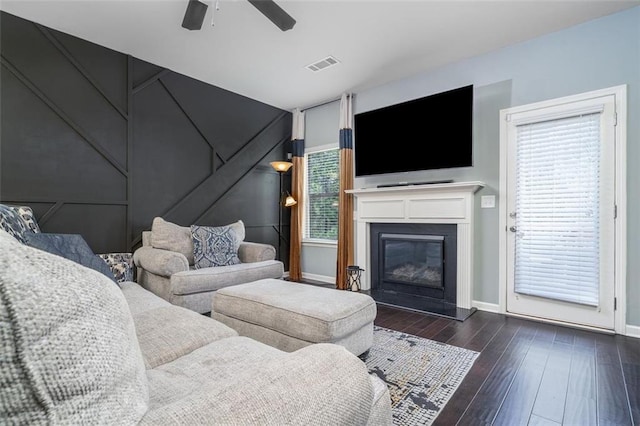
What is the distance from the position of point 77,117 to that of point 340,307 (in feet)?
10.4

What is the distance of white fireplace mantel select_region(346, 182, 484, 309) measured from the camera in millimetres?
3104

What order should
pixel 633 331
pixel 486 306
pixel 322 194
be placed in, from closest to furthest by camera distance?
1. pixel 633 331
2. pixel 486 306
3. pixel 322 194

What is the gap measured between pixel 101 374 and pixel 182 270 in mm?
2596

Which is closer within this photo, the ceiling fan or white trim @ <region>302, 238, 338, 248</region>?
the ceiling fan

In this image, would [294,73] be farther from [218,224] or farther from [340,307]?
[340,307]

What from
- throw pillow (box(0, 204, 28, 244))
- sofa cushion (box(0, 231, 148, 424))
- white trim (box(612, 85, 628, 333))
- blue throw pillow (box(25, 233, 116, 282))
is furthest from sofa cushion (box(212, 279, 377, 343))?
white trim (box(612, 85, 628, 333))

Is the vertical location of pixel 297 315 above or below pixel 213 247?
below

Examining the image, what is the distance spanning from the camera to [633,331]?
2.39 metres

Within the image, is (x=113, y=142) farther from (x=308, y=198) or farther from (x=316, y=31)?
(x=308, y=198)

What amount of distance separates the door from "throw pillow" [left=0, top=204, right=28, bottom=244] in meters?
3.81

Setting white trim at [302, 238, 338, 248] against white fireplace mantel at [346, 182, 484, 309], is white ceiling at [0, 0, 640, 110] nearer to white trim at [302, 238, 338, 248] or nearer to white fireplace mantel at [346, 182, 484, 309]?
white fireplace mantel at [346, 182, 484, 309]

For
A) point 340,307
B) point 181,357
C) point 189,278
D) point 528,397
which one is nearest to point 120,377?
point 181,357

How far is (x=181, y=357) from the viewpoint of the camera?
114 centimetres

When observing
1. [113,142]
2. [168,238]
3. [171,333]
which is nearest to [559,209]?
[171,333]
